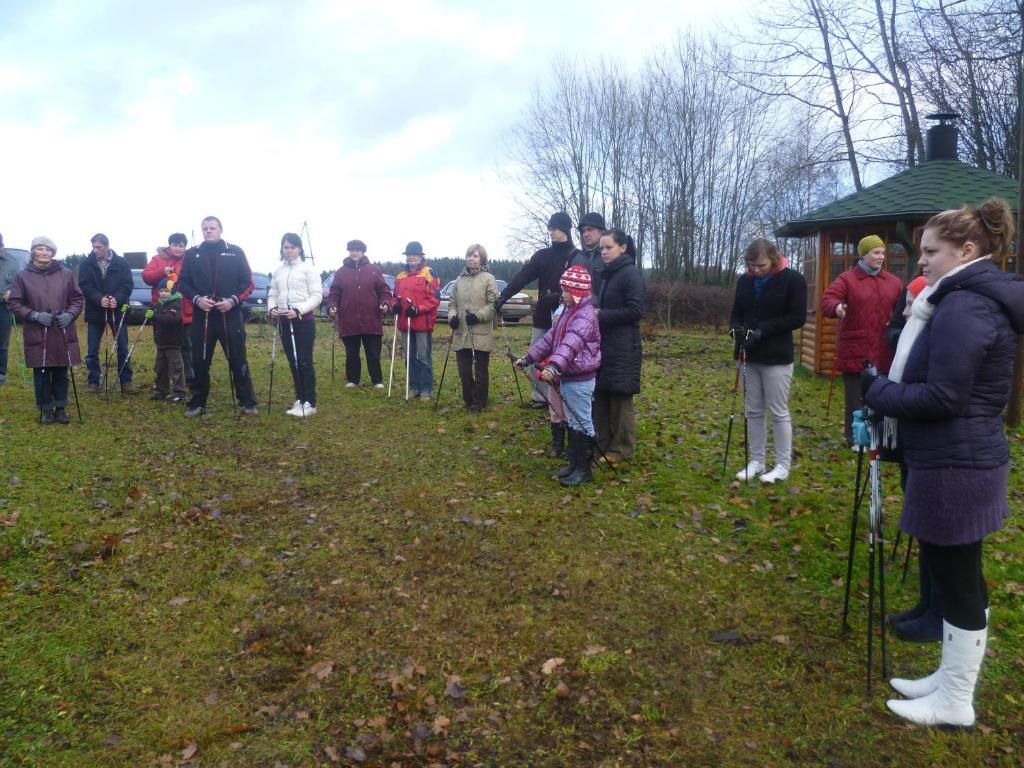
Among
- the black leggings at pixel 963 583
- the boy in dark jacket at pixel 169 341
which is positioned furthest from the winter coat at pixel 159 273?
the black leggings at pixel 963 583

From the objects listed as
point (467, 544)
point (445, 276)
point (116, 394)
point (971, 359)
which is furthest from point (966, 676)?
point (445, 276)

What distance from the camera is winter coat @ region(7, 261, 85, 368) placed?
7.89m

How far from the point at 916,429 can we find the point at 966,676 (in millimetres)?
1039

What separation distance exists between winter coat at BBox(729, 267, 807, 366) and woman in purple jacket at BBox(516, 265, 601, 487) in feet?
4.20

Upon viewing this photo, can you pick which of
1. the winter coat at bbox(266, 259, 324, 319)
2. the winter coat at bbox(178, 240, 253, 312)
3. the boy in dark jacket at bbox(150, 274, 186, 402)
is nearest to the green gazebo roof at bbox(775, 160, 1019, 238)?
the winter coat at bbox(266, 259, 324, 319)

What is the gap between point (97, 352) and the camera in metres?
10.0

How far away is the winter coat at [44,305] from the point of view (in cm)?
789

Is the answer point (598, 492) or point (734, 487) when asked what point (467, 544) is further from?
point (734, 487)

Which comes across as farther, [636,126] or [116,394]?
[636,126]

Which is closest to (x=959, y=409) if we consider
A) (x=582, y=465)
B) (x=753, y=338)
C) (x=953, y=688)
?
(x=953, y=688)

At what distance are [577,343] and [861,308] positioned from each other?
3.10 meters

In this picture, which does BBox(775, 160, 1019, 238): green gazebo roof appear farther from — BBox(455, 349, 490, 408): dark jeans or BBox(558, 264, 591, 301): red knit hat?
BBox(558, 264, 591, 301): red knit hat

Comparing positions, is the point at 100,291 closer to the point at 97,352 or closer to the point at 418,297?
the point at 97,352

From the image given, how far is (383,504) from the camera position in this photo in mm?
6051
